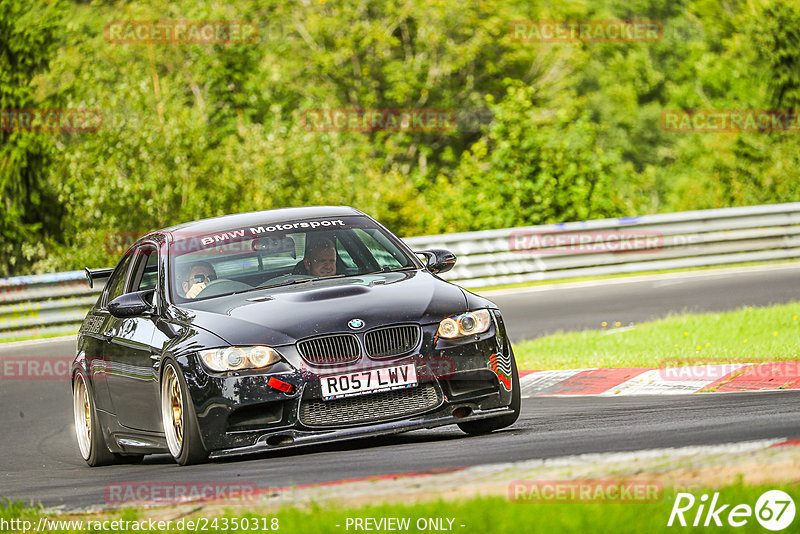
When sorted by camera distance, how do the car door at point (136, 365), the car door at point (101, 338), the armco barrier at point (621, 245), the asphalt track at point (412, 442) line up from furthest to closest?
1. the armco barrier at point (621, 245)
2. the car door at point (101, 338)
3. the car door at point (136, 365)
4. the asphalt track at point (412, 442)

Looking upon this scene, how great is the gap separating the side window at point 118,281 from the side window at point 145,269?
17 cm

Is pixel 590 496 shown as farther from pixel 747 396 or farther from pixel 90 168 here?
pixel 90 168

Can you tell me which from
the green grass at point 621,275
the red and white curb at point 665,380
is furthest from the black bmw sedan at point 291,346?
the green grass at point 621,275

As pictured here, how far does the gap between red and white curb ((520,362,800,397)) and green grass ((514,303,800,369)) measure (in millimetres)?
355

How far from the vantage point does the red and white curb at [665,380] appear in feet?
31.6

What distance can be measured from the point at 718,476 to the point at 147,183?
809 inches

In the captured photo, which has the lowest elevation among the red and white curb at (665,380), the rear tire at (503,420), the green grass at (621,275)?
the green grass at (621,275)

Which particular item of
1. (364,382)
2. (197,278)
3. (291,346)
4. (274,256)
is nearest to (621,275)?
(274,256)

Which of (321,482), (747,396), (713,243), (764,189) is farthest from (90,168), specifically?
(321,482)

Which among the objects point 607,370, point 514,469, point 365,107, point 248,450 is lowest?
point 365,107

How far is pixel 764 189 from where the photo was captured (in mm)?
29391

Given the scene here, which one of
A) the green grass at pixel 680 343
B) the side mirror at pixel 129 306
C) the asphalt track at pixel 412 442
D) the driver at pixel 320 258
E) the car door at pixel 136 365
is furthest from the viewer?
the green grass at pixel 680 343

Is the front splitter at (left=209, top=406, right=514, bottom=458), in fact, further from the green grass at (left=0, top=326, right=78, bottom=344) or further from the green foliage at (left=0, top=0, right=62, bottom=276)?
the green foliage at (left=0, top=0, right=62, bottom=276)

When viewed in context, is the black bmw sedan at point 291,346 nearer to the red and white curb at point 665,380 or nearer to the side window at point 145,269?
the side window at point 145,269
